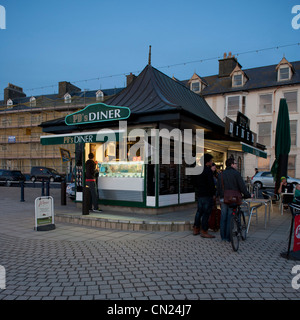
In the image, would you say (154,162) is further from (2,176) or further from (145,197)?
(2,176)

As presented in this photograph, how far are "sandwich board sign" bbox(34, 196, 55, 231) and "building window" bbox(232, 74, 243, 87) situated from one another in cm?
2650

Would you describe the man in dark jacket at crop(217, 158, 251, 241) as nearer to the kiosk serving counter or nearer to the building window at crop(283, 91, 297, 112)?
the kiosk serving counter

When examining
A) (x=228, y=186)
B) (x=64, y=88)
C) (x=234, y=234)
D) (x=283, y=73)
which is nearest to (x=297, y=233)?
(x=234, y=234)

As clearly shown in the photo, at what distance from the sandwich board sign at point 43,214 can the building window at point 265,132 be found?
25.4 meters

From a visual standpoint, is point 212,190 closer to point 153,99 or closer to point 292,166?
point 153,99

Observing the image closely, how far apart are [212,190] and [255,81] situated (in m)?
26.4

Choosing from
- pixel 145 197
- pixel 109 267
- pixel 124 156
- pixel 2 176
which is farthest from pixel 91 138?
pixel 2 176

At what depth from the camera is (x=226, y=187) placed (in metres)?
6.07

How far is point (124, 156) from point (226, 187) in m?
4.83

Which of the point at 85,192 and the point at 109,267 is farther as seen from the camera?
the point at 85,192

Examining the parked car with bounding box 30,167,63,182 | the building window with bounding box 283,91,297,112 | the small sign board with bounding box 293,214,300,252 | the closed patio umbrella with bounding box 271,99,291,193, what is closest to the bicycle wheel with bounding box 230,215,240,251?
the small sign board with bounding box 293,214,300,252

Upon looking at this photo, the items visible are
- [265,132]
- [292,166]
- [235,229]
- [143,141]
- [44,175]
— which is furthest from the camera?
[44,175]

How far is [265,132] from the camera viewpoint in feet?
94.2

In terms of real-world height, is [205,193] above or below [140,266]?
above
